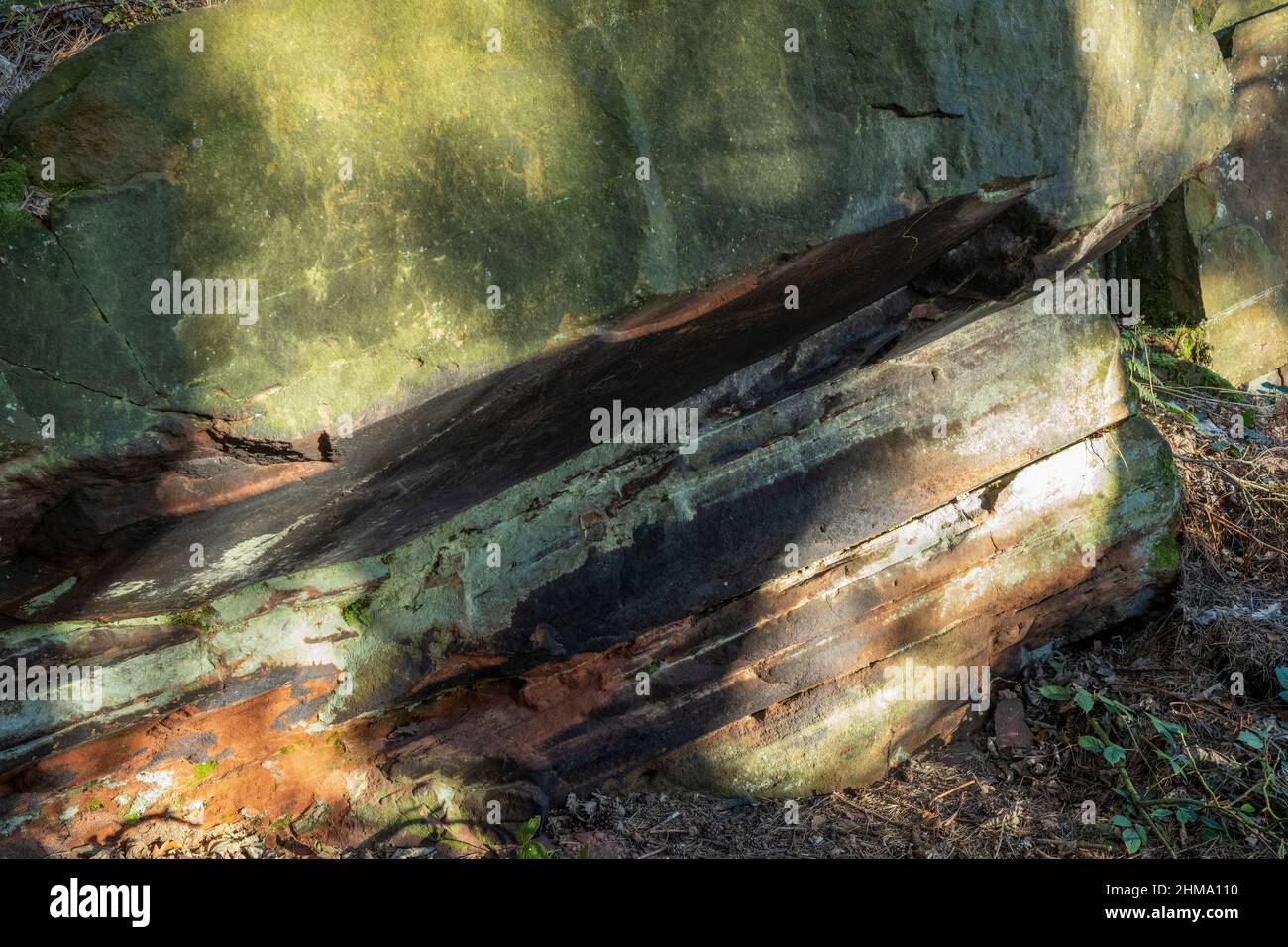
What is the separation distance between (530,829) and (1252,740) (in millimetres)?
2185

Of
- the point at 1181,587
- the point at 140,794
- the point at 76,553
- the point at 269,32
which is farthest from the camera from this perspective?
the point at 1181,587

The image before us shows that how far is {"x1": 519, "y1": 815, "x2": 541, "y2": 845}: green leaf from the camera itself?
2.77 meters

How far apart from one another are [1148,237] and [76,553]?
4.65 m

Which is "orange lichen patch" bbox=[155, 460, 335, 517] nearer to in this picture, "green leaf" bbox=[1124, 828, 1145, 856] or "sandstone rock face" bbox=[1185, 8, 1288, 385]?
"green leaf" bbox=[1124, 828, 1145, 856]

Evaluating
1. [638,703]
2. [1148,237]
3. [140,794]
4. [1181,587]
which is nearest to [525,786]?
[638,703]

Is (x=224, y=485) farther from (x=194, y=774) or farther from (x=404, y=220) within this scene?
(x=194, y=774)

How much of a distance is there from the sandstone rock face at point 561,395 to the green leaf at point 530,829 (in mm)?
142

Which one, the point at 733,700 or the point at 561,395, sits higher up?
the point at 561,395

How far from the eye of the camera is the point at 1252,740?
325cm

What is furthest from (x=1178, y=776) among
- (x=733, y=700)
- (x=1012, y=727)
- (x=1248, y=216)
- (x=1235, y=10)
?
(x=1235, y=10)

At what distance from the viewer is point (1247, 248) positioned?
4.95 meters

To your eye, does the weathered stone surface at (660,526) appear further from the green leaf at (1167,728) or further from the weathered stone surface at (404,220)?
the green leaf at (1167,728)

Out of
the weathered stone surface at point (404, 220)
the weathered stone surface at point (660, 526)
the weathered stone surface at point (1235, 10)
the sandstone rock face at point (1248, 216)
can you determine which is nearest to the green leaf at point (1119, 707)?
the weathered stone surface at point (660, 526)
